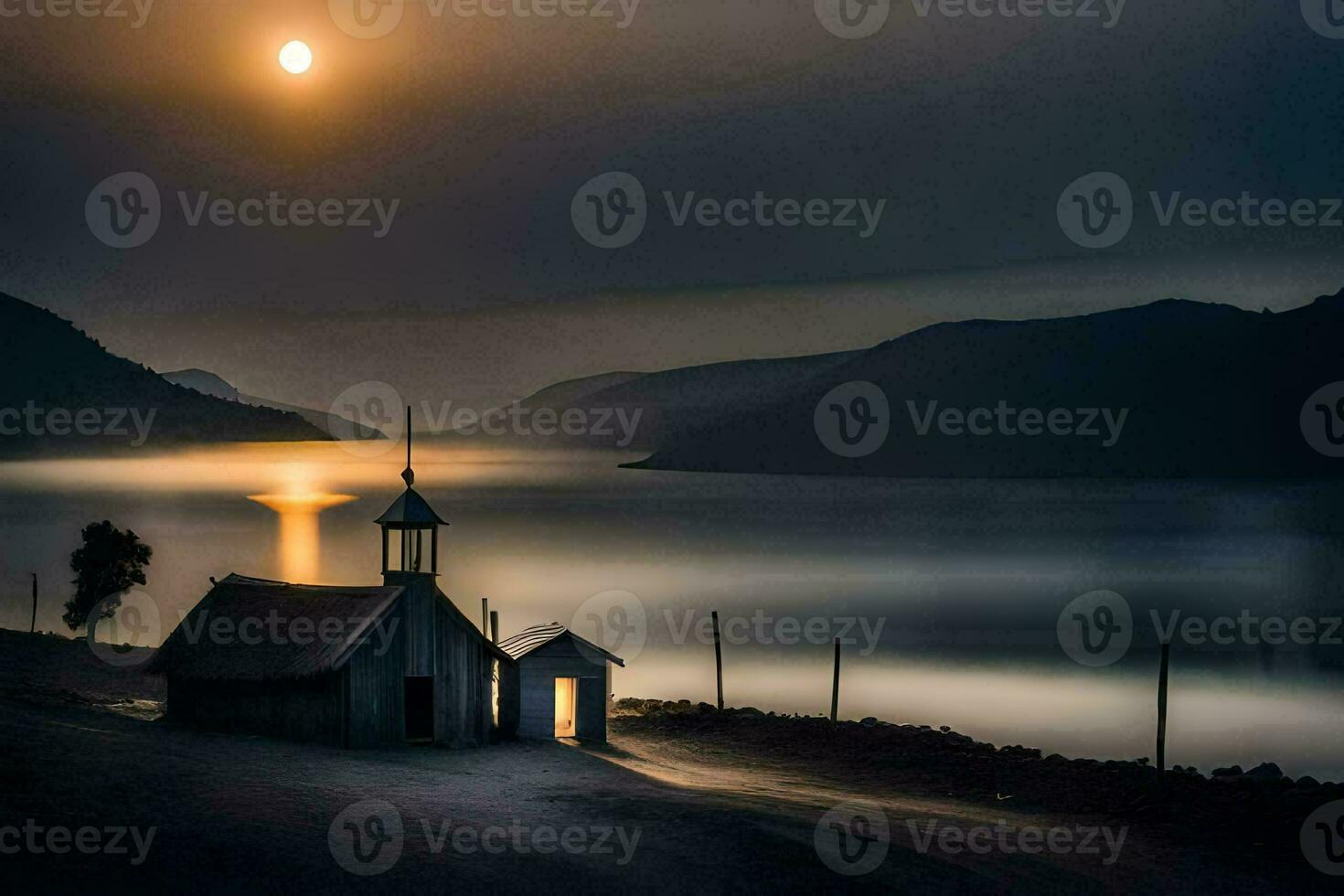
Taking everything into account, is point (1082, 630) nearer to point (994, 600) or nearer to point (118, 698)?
point (994, 600)

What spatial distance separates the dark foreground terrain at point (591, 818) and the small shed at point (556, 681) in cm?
110

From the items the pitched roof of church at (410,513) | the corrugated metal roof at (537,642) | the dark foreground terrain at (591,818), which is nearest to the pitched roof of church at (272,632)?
the dark foreground terrain at (591,818)

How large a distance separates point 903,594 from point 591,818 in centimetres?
7376

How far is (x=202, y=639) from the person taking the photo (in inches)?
1344

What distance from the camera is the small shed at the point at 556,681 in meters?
34.4

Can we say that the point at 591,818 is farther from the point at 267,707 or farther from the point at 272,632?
the point at 272,632

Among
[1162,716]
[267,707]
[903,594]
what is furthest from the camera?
[903,594]

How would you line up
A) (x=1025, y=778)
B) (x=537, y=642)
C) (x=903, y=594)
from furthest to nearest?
(x=903, y=594) < (x=537, y=642) < (x=1025, y=778)

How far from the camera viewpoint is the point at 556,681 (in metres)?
35.3

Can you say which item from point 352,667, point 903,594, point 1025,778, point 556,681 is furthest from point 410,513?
point 903,594

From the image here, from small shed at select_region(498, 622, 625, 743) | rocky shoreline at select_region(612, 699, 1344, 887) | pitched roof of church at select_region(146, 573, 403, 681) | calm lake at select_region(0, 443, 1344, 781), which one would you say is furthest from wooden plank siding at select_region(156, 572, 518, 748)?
calm lake at select_region(0, 443, 1344, 781)

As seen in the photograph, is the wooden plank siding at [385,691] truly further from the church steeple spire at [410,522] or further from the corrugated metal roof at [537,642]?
the church steeple spire at [410,522]

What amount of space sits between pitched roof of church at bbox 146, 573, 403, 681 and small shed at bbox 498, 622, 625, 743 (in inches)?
148

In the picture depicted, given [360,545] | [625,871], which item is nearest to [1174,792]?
[625,871]
